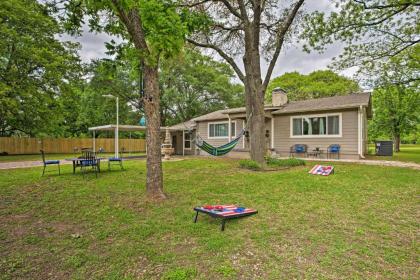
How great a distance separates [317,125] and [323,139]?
773mm

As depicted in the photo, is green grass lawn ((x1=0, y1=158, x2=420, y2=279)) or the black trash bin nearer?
green grass lawn ((x1=0, y1=158, x2=420, y2=279))

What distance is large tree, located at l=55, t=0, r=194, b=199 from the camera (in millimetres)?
4082

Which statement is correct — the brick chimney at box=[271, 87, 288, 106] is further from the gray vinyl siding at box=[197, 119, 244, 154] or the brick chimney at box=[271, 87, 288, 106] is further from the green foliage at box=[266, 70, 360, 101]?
the green foliage at box=[266, 70, 360, 101]

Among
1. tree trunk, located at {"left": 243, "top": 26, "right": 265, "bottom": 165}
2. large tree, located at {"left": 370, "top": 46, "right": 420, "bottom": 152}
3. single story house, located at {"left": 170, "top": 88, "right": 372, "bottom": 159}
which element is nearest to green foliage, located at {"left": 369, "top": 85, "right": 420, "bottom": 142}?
large tree, located at {"left": 370, "top": 46, "right": 420, "bottom": 152}

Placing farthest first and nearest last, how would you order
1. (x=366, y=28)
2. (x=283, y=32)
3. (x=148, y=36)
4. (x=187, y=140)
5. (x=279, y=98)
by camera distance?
(x=187, y=140) < (x=279, y=98) < (x=366, y=28) < (x=283, y=32) < (x=148, y=36)

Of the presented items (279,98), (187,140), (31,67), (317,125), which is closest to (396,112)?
(279,98)

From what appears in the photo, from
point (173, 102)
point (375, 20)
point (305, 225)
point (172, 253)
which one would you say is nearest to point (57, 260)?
point (172, 253)

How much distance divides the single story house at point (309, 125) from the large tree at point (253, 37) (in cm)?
377

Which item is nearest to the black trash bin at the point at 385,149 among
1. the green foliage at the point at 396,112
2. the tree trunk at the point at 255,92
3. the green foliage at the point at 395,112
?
the green foliage at the point at 395,112

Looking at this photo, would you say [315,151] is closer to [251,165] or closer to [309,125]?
[309,125]

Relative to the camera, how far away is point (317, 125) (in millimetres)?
12320

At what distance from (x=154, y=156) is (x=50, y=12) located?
3762 mm

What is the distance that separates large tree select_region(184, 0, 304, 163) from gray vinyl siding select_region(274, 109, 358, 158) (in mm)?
4067

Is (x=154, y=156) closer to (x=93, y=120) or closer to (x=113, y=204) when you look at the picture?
(x=113, y=204)
